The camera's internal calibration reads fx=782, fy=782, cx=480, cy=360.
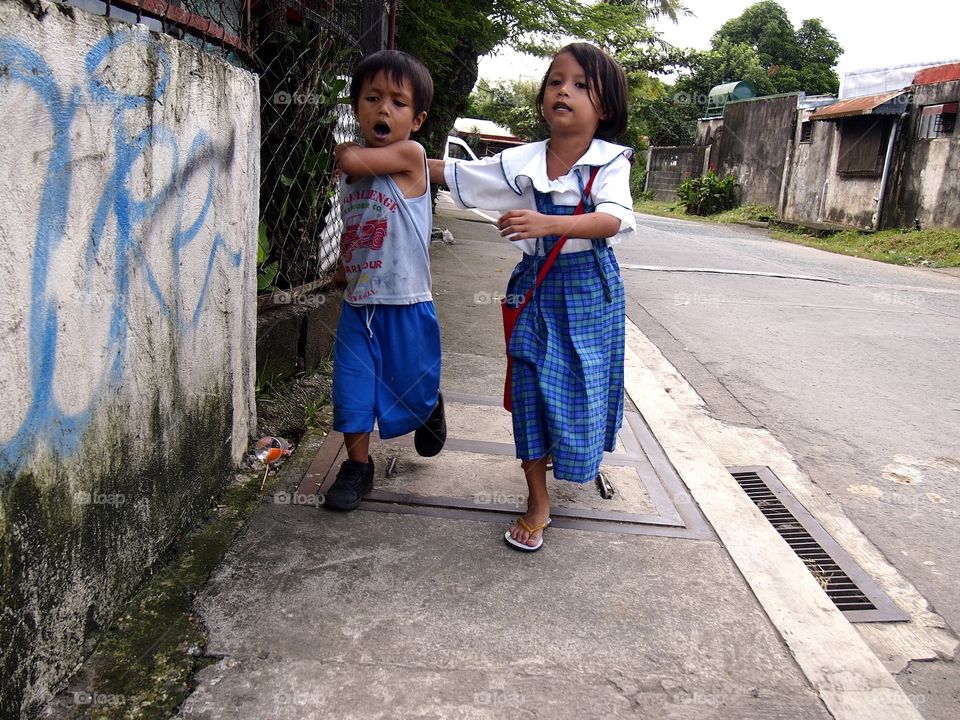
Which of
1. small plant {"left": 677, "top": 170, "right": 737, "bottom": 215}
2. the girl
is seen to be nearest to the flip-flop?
the girl

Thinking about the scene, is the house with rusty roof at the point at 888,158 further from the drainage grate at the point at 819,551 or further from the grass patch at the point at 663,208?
the drainage grate at the point at 819,551

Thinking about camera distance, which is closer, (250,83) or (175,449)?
(175,449)

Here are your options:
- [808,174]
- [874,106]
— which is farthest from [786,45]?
[874,106]

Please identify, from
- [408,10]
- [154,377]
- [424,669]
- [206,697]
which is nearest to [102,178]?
[154,377]

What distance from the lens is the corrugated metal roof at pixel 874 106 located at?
14.3 metres

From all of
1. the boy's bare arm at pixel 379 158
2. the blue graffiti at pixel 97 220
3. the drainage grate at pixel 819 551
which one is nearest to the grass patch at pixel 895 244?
the drainage grate at pixel 819 551

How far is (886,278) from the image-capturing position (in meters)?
9.62

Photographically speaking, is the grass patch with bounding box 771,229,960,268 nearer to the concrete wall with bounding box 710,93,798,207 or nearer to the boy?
the concrete wall with bounding box 710,93,798,207

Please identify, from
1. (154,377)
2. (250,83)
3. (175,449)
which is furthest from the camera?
(250,83)

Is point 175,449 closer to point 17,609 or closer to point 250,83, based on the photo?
point 17,609

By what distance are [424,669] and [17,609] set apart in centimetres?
84

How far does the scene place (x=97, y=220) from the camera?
5.52 feet

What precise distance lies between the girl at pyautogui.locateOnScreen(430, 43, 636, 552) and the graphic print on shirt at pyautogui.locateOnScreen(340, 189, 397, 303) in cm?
23

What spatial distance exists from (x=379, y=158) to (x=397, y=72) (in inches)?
10.1
